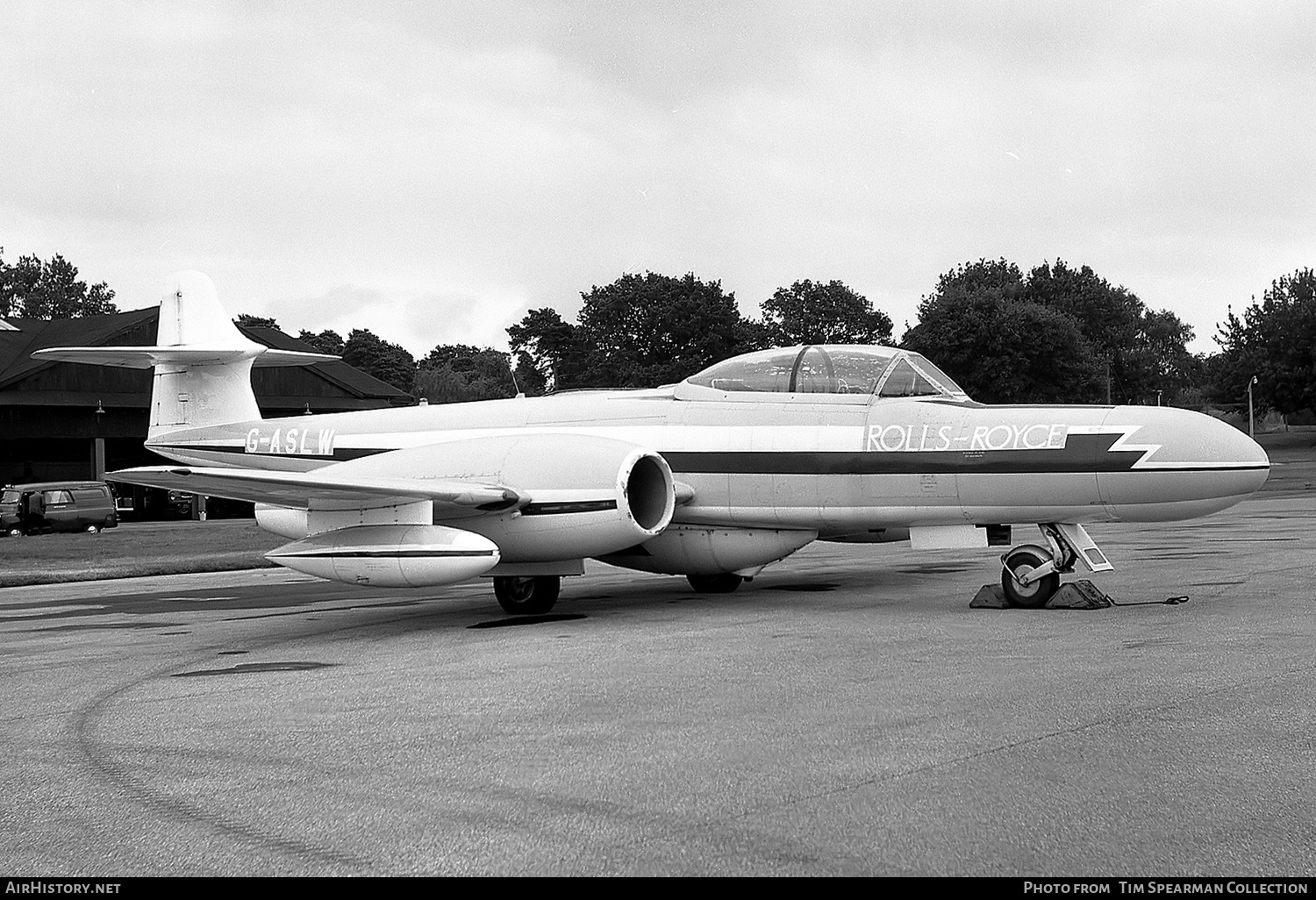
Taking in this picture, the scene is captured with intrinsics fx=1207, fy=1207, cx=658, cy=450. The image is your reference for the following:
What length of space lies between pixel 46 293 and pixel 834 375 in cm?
9762

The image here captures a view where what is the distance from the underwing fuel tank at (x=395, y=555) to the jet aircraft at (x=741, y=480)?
2cm

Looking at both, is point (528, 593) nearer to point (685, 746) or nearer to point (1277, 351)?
point (685, 746)

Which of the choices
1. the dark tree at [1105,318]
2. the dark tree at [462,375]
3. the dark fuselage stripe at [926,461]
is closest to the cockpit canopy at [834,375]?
the dark fuselage stripe at [926,461]

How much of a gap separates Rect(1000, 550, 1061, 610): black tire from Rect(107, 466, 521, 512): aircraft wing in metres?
4.82

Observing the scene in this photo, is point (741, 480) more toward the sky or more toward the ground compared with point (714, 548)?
more toward the sky

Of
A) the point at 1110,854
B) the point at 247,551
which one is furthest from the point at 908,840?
the point at 247,551

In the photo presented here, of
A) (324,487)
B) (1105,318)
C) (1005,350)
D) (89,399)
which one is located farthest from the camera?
(1105,318)

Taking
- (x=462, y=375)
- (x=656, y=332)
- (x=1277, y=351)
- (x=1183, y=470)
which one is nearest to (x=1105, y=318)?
(x=1277, y=351)

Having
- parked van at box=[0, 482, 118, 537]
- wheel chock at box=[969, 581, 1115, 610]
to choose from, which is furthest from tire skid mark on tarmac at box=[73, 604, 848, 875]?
parked van at box=[0, 482, 118, 537]

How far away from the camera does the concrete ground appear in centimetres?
429

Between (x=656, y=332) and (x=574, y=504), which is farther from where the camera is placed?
(x=656, y=332)

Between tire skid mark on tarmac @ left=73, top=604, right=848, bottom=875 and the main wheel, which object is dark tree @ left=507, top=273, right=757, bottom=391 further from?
tire skid mark on tarmac @ left=73, top=604, right=848, bottom=875

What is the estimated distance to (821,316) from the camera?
7462 cm

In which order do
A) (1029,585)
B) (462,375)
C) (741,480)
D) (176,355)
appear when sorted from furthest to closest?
(462,375) → (176,355) → (741,480) → (1029,585)
